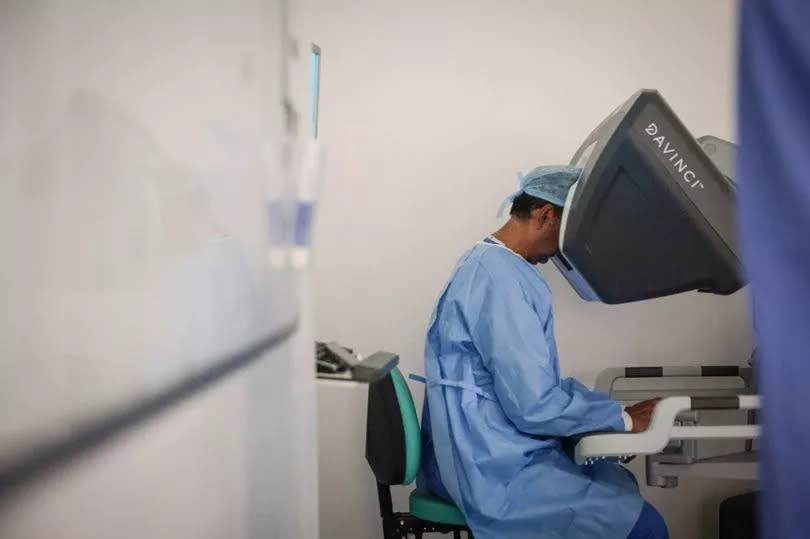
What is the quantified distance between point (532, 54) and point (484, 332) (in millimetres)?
1057

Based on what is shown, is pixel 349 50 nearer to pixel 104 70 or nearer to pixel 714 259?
pixel 714 259

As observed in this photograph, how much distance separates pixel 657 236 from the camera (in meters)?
1.54

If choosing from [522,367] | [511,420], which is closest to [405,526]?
[511,420]

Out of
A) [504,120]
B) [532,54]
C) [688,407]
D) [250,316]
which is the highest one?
[532,54]

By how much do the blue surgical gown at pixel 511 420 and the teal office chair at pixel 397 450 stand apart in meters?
0.06

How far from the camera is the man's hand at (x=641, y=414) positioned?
1.39 meters

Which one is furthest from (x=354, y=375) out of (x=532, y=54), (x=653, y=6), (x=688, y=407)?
(x=653, y=6)

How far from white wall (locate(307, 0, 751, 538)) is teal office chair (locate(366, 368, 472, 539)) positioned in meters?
0.58

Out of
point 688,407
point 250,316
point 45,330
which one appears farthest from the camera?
point 688,407

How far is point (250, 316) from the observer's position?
0.63 metres

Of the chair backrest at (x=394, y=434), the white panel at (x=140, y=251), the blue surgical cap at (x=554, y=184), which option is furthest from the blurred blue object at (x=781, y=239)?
the blue surgical cap at (x=554, y=184)

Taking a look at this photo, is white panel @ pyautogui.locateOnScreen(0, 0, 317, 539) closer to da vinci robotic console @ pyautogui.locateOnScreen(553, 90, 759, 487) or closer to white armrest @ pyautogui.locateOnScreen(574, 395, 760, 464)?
white armrest @ pyautogui.locateOnScreen(574, 395, 760, 464)

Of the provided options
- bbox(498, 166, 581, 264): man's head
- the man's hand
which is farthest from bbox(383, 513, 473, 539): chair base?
bbox(498, 166, 581, 264): man's head

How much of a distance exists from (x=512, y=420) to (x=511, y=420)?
0.05 ft
